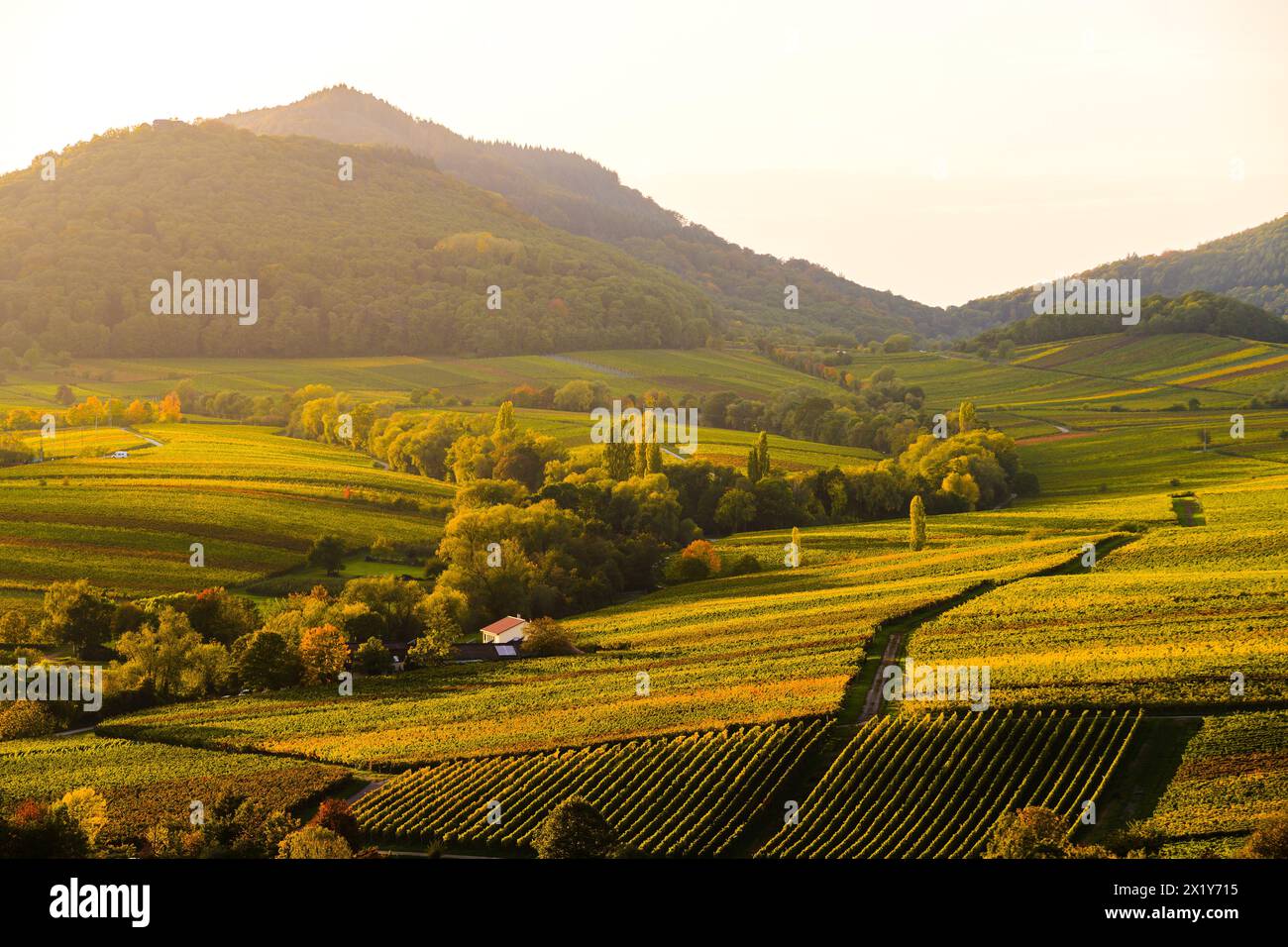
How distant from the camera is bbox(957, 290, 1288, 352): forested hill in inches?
6845

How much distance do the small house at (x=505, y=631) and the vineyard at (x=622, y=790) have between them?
65.3ft

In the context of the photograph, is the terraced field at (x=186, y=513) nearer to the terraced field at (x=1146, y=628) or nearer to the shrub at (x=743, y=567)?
the shrub at (x=743, y=567)

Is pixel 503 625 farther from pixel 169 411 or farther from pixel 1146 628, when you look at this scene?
pixel 169 411

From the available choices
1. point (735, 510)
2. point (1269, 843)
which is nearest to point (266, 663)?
point (1269, 843)

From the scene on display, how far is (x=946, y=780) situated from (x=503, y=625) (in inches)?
1277

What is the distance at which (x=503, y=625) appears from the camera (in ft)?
218

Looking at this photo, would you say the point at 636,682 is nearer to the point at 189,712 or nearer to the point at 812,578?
the point at 189,712

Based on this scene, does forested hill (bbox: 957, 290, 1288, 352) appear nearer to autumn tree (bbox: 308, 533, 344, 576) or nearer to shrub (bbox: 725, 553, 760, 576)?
shrub (bbox: 725, 553, 760, 576)

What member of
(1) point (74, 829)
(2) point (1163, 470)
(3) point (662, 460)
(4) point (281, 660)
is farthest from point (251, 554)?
(2) point (1163, 470)

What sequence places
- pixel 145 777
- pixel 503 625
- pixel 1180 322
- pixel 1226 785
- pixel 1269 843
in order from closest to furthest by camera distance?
pixel 1269 843 < pixel 1226 785 < pixel 145 777 < pixel 503 625 < pixel 1180 322

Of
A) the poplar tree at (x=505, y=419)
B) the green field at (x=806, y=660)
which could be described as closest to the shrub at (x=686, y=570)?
the green field at (x=806, y=660)

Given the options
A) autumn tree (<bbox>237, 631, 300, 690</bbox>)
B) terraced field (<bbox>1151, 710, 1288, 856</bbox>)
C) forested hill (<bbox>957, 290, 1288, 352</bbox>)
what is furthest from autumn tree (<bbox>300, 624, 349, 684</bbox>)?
forested hill (<bbox>957, 290, 1288, 352</bbox>)

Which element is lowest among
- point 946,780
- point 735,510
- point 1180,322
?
point 946,780
